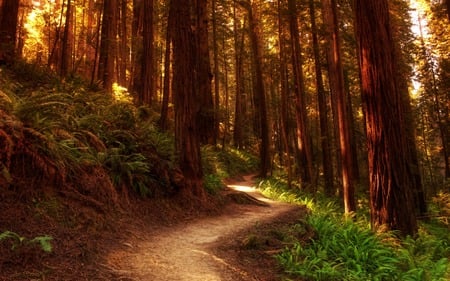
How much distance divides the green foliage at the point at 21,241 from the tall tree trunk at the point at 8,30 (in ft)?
25.3

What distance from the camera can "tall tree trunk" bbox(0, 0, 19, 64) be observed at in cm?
1002

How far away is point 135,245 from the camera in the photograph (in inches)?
223

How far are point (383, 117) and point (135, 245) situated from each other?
5029 millimetres

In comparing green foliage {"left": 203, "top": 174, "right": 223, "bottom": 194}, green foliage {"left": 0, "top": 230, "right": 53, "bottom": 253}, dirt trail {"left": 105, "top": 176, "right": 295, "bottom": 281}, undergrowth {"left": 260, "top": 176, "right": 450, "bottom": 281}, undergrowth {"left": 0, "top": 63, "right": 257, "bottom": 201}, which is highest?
undergrowth {"left": 0, "top": 63, "right": 257, "bottom": 201}

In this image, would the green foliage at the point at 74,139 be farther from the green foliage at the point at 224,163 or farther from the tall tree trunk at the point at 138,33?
the tall tree trunk at the point at 138,33

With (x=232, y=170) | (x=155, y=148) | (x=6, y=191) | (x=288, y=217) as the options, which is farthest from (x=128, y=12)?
(x=6, y=191)

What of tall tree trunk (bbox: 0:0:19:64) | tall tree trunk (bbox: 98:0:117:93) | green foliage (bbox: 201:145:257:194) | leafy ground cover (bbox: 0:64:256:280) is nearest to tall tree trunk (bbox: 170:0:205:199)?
leafy ground cover (bbox: 0:64:256:280)

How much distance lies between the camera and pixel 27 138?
565 centimetres

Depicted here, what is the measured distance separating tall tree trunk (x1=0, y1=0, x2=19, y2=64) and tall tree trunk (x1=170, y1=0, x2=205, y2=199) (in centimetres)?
494

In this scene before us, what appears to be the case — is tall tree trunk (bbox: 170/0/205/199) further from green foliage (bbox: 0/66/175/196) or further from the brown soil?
the brown soil

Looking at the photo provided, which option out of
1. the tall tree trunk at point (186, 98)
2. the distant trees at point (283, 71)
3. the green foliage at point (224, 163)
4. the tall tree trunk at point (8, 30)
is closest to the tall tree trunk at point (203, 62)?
the distant trees at point (283, 71)

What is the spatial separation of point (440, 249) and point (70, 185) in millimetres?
9097

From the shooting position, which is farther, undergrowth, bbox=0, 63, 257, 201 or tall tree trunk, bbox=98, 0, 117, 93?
tall tree trunk, bbox=98, 0, 117, 93

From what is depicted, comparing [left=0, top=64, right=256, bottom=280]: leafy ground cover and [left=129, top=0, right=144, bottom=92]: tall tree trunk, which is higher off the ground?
[left=129, top=0, right=144, bottom=92]: tall tree trunk
